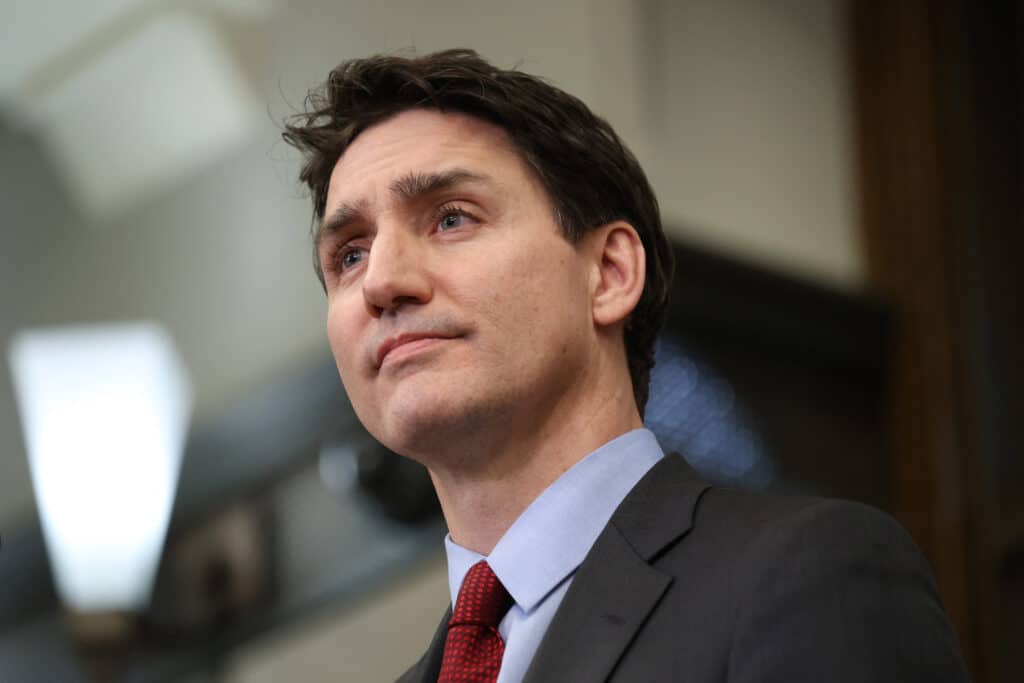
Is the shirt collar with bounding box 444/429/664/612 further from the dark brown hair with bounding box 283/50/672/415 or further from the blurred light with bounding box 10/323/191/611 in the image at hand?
the blurred light with bounding box 10/323/191/611

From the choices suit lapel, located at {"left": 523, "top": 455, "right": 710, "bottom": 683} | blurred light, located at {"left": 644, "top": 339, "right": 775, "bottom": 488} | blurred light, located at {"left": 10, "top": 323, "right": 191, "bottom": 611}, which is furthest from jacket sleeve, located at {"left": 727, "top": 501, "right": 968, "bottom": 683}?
blurred light, located at {"left": 10, "top": 323, "right": 191, "bottom": 611}

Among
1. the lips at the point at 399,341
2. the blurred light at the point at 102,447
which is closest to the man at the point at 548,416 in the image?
the lips at the point at 399,341

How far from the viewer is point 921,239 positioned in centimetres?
501

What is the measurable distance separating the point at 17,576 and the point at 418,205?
282cm

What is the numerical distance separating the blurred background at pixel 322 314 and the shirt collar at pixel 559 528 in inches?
82.4

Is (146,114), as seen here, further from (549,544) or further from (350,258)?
(549,544)

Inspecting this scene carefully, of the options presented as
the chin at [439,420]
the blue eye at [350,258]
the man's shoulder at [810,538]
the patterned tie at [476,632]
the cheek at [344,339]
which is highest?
the blue eye at [350,258]

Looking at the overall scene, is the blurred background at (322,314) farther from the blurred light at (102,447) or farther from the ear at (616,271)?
the ear at (616,271)

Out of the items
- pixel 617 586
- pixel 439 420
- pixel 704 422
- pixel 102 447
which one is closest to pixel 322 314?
Answer: pixel 102 447

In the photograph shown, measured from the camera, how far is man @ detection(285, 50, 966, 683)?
135cm

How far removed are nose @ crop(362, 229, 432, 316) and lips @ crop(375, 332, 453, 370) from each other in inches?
1.3

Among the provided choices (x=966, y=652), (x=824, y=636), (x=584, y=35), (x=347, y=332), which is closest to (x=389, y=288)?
(x=347, y=332)

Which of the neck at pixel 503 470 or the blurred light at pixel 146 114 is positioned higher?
the blurred light at pixel 146 114

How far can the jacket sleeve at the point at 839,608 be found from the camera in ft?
4.23
